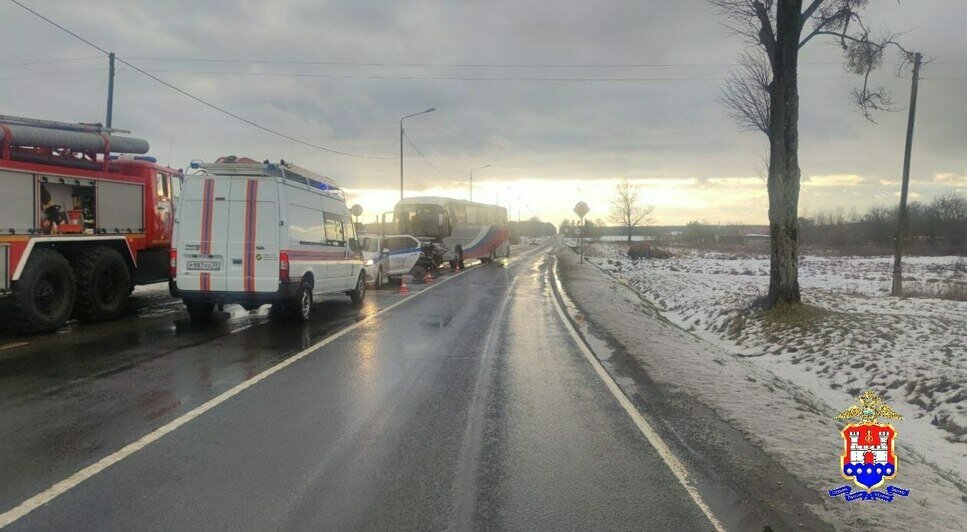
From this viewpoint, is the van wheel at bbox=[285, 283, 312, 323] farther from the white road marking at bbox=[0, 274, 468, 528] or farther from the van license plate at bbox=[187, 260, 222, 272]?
the white road marking at bbox=[0, 274, 468, 528]

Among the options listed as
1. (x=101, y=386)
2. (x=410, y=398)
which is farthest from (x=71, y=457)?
(x=410, y=398)

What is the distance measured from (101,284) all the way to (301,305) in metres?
3.71

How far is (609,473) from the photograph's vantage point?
4566 millimetres

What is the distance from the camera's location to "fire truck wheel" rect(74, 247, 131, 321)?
1097 centimetres

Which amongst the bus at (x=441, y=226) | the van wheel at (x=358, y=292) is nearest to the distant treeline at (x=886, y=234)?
the bus at (x=441, y=226)

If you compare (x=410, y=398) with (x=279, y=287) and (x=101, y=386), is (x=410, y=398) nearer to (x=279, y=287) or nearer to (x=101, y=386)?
(x=101, y=386)

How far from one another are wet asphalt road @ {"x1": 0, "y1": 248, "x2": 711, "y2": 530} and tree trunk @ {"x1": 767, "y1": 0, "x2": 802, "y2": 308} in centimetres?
619

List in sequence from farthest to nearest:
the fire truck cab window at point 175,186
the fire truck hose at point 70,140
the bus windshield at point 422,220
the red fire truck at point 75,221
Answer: the bus windshield at point 422,220, the fire truck cab window at point 175,186, the fire truck hose at point 70,140, the red fire truck at point 75,221

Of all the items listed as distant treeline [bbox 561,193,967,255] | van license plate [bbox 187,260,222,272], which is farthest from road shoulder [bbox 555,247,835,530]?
distant treeline [bbox 561,193,967,255]

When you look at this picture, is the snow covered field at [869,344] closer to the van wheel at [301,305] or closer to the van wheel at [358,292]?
the van wheel at [358,292]

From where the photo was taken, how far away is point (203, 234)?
1082 centimetres

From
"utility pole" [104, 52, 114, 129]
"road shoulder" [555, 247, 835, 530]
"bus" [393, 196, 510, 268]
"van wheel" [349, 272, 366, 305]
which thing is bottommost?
"road shoulder" [555, 247, 835, 530]

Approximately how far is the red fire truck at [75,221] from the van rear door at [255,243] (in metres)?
2.62

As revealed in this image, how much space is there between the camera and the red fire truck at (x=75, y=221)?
9469mm
